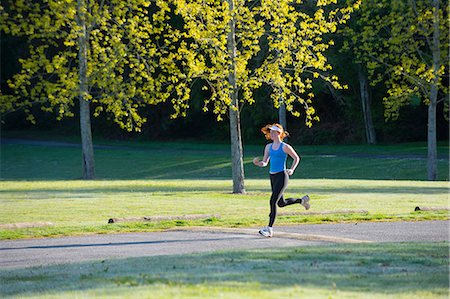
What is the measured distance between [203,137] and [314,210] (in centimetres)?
4515

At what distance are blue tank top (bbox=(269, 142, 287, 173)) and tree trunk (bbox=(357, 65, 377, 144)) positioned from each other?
3548 centimetres

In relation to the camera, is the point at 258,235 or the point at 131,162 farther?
the point at 131,162

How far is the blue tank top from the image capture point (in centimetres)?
1596

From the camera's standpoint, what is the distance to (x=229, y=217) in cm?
2022

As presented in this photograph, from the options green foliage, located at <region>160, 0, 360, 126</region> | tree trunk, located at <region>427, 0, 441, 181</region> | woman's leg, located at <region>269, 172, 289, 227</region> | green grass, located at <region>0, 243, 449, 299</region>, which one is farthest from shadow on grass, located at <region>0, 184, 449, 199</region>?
green grass, located at <region>0, 243, 449, 299</region>

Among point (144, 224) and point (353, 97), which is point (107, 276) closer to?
point (144, 224)

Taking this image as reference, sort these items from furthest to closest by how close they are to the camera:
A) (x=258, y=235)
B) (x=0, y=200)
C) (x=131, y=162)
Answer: (x=131, y=162)
(x=0, y=200)
(x=258, y=235)

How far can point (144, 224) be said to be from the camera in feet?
61.0

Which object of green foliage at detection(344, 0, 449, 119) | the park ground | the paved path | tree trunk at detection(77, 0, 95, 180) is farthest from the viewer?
green foliage at detection(344, 0, 449, 119)

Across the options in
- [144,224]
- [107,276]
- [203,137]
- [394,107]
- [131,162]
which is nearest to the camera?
[107,276]

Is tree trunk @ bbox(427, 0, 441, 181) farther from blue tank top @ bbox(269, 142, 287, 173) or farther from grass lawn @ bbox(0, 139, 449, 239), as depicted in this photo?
blue tank top @ bbox(269, 142, 287, 173)

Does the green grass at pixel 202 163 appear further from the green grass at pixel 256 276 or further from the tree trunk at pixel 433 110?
the green grass at pixel 256 276

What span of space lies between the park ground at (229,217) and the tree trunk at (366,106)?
13.6 ft

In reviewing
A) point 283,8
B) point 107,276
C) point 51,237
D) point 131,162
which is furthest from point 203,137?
point 107,276
